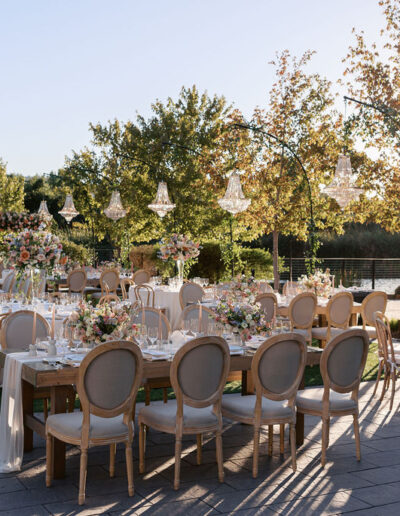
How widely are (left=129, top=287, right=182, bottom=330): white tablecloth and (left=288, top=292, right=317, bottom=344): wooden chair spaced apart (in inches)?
95.3

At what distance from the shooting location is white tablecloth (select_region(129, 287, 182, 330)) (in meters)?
11.4

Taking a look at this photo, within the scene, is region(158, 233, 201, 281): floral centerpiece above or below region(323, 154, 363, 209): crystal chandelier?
below

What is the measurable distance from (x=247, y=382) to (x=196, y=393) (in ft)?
6.22

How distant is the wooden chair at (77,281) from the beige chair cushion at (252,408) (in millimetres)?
9417

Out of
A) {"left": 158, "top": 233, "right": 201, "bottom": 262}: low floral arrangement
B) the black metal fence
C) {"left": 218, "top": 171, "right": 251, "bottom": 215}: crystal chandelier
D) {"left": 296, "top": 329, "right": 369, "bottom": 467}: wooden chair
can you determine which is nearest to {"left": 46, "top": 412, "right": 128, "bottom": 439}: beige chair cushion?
{"left": 296, "top": 329, "right": 369, "bottom": 467}: wooden chair

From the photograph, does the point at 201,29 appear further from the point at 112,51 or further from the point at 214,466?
the point at 214,466

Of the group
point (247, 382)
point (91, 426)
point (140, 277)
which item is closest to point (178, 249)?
point (140, 277)

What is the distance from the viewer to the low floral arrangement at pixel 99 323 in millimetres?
5132

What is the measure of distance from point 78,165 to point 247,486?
22681 mm

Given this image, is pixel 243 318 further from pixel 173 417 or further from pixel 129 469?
pixel 129 469

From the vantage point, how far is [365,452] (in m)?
5.69

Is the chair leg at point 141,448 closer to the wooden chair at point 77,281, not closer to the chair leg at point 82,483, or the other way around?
the chair leg at point 82,483

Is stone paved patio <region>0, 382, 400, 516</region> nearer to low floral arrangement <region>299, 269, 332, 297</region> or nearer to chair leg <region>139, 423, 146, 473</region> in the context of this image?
chair leg <region>139, 423, 146, 473</region>

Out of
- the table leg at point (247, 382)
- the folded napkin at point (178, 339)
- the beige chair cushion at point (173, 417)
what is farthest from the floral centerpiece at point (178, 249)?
the beige chair cushion at point (173, 417)
